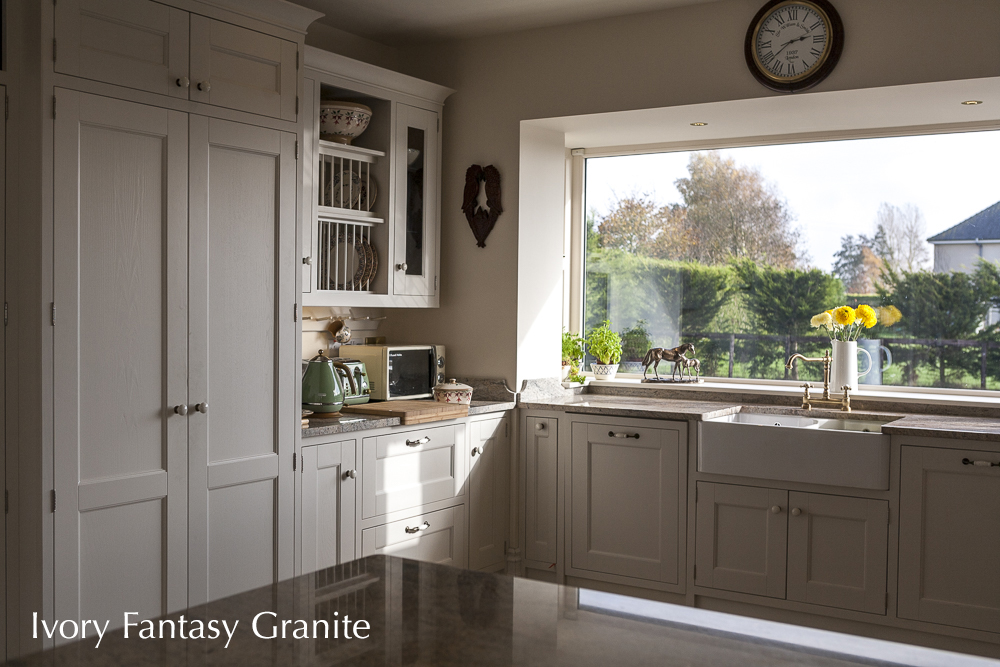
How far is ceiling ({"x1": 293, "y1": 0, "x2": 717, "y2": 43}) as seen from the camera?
3471 millimetres

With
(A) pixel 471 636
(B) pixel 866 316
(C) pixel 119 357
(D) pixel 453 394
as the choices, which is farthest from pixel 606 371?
(A) pixel 471 636

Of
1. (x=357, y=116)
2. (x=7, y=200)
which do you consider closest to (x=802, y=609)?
(x=357, y=116)

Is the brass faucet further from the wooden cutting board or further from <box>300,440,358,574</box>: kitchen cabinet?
<box>300,440,358,574</box>: kitchen cabinet

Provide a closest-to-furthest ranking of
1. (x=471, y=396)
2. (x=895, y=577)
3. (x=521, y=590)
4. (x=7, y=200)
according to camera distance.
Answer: (x=521, y=590) → (x=7, y=200) → (x=895, y=577) → (x=471, y=396)

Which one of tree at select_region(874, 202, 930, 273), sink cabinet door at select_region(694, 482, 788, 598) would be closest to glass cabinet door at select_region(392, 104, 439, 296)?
sink cabinet door at select_region(694, 482, 788, 598)

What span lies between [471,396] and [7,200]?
2024mm

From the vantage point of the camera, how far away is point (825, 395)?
146 inches

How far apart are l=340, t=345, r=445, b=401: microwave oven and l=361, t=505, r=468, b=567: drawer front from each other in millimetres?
564

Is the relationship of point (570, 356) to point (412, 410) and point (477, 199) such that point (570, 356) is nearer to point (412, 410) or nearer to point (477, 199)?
point (477, 199)

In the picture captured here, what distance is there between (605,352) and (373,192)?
1.45 meters

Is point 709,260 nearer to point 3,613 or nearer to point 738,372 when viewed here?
point 738,372

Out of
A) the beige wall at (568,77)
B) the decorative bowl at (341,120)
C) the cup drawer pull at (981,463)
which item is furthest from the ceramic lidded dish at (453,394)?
the cup drawer pull at (981,463)

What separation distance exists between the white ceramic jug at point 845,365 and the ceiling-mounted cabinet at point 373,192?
1.86 meters

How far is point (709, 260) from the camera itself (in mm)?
4188
